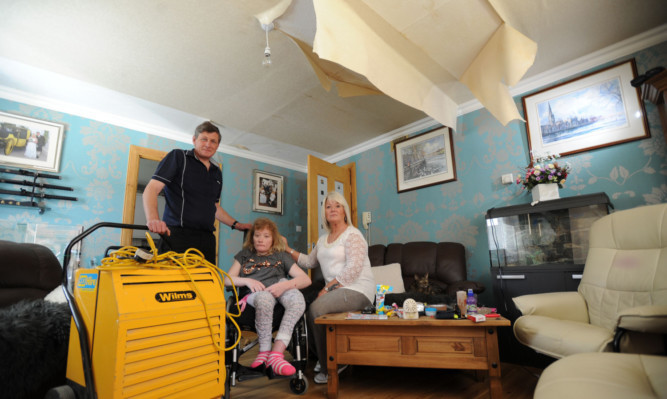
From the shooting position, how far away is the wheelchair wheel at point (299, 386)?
187 cm

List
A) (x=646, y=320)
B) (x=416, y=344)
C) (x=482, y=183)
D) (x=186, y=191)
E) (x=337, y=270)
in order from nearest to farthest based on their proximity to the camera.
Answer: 1. (x=646, y=320)
2. (x=416, y=344)
3. (x=186, y=191)
4. (x=337, y=270)
5. (x=482, y=183)

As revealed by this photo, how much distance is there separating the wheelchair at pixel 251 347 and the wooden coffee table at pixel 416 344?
18cm

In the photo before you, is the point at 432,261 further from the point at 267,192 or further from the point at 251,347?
the point at 267,192

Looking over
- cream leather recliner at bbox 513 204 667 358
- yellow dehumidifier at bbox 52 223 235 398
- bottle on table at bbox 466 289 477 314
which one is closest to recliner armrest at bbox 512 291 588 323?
cream leather recliner at bbox 513 204 667 358

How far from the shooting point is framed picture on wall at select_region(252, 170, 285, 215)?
4.78m

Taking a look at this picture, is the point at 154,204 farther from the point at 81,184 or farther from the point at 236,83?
the point at 81,184

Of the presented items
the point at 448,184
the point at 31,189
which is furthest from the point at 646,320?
the point at 31,189

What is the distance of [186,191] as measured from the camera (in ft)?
6.57

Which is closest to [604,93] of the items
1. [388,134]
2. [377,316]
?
[388,134]

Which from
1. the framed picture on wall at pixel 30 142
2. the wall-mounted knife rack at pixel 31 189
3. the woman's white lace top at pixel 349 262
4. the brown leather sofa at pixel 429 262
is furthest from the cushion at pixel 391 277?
the framed picture on wall at pixel 30 142

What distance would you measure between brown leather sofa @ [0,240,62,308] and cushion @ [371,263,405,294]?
2211 mm

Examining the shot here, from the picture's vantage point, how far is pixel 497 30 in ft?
7.38

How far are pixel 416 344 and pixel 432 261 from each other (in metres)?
1.47

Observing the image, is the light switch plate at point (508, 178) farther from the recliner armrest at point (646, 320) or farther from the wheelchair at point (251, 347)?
the wheelchair at point (251, 347)
